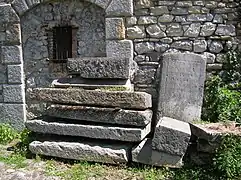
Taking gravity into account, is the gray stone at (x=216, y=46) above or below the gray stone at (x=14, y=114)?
above

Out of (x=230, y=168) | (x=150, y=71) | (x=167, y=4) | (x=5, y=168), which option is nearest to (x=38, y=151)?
(x=5, y=168)

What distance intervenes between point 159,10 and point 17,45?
8.98 feet

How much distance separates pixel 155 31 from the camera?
5352 millimetres

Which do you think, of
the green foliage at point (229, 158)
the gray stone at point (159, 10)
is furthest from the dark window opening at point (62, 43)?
the green foliage at point (229, 158)

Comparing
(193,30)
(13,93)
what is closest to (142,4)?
(193,30)

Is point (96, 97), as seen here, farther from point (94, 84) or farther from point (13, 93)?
point (13, 93)

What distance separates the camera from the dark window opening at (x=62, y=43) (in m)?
5.78

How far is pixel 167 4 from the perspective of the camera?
5.28 m

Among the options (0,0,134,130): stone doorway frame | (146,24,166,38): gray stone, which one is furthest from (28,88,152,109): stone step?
(146,24,166,38): gray stone

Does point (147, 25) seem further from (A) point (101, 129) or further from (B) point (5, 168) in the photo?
(B) point (5, 168)

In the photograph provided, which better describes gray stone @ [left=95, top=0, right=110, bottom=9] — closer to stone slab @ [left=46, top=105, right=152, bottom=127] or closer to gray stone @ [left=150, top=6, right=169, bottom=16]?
gray stone @ [left=150, top=6, right=169, bottom=16]

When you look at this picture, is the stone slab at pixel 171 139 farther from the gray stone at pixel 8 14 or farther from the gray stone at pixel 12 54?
the gray stone at pixel 8 14

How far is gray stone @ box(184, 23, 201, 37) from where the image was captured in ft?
17.2

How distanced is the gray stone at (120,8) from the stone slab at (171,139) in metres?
2.25
